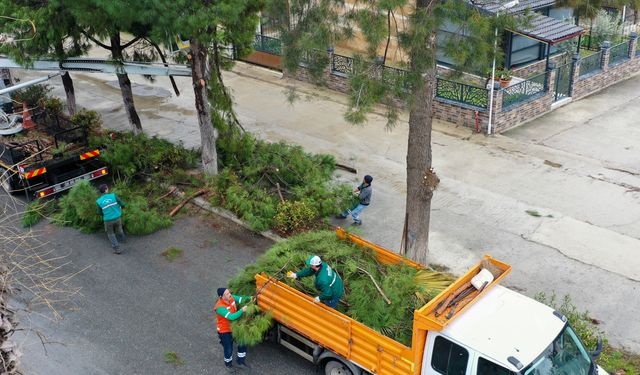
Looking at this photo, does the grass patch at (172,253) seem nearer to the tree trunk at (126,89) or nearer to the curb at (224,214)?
the curb at (224,214)

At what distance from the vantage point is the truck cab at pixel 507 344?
7277mm

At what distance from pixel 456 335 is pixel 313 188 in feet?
19.9

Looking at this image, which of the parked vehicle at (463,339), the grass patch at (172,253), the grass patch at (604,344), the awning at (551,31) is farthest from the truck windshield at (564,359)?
the awning at (551,31)

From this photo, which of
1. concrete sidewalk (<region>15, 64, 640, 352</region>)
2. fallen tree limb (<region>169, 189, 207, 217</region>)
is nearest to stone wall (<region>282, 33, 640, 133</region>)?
concrete sidewalk (<region>15, 64, 640, 352</region>)

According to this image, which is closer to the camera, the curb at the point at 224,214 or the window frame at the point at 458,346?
the window frame at the point at 458,346

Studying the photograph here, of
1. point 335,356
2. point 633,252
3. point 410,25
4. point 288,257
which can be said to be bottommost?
point 633,252

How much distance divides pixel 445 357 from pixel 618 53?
16088 mm

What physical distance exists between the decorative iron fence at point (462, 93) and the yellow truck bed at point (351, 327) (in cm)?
896

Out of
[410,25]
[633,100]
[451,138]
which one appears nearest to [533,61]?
[633,100]

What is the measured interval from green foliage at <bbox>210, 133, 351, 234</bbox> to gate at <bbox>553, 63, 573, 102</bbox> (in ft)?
26.0

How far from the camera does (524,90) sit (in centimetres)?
1794

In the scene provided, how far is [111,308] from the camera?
10.7 m

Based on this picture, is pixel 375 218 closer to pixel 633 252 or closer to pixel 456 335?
pixel 633 252

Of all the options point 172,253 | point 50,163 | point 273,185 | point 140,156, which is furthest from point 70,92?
point 172,253
